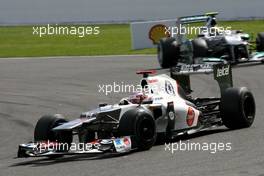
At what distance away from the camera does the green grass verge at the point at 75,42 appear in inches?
1210

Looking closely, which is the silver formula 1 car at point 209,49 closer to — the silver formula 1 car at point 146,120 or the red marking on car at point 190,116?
the silver formula 1 car at point 146,120

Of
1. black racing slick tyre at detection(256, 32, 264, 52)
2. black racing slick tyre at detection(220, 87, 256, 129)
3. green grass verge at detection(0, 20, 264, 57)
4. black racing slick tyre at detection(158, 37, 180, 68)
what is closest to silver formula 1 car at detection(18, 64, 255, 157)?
black racing slick tyre at detection(220, 87, 256, 129)

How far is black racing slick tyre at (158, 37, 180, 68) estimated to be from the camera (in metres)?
22.8

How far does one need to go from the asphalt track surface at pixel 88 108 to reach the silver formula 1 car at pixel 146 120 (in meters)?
0.15

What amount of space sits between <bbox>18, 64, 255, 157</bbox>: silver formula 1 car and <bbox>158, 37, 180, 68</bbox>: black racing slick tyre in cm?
1073

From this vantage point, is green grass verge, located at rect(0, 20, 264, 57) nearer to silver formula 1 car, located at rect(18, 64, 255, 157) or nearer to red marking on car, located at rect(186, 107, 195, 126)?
silver formula 1 car, located at rect(18, 64, 255, 157)

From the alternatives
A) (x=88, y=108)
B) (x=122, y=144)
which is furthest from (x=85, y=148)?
(x=88, y=108)

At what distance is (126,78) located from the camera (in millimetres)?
20484

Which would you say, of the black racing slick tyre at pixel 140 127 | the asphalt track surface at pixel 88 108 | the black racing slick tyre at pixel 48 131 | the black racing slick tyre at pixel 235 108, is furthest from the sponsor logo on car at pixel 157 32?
the black racing slick tyre at pixel 140 127

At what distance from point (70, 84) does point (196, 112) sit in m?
9.10

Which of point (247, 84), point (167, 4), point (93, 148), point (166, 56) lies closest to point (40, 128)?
point (93, 148)

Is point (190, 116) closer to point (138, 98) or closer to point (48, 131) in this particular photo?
point (138, 98)

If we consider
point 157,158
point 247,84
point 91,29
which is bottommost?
point 157,158

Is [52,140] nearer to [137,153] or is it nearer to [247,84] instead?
[137,153]
